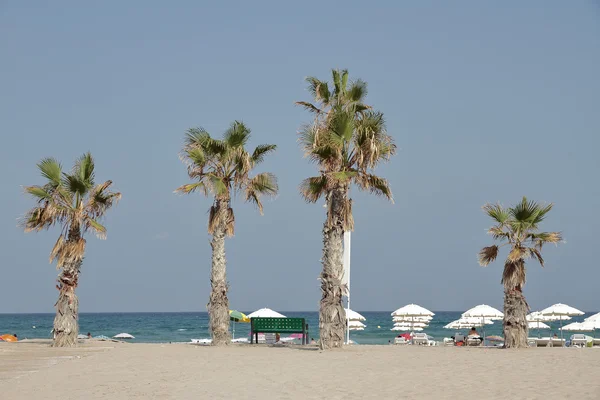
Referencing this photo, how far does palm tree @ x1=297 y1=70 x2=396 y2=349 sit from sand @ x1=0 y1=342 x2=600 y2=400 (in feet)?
4.03

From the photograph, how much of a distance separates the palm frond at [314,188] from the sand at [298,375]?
4.18 meters

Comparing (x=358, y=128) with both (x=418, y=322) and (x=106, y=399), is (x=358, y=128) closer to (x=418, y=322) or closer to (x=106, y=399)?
(x=106, y=399)

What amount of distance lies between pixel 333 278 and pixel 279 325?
182 inches

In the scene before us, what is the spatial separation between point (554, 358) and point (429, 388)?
21.3 ft

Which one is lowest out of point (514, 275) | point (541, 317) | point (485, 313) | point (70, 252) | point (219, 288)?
point (541, 317)

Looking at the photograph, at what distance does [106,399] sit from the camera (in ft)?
36.1

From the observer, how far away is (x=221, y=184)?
75.3 ft

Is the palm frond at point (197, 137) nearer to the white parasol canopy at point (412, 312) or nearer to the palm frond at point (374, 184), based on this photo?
the palm frond at point (374, 184)

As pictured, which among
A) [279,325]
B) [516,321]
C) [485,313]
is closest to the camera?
[516,321]

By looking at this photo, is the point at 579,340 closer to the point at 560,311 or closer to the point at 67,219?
the point at 560,311

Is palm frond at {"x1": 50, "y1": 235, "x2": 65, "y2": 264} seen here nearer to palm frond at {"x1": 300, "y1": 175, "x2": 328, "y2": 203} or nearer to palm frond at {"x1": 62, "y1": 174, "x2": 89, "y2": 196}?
palm frond at {"x1": 62, "y1": 174, "x2": 89, "y2": 196}

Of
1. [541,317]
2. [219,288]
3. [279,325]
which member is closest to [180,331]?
[541,317]

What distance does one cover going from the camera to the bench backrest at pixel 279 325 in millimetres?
23984

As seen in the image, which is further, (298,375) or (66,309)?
(66,309)
